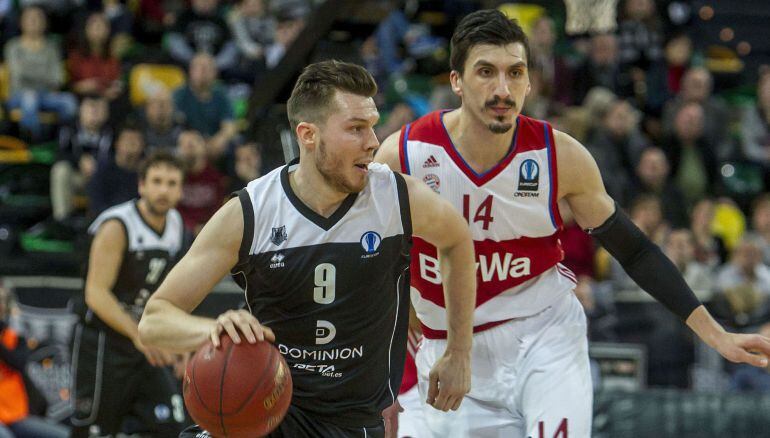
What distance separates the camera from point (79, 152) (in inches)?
475

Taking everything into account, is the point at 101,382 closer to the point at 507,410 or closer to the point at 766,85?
the point at 507,410

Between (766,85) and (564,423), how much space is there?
29.1 feet

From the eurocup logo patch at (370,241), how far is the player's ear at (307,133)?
0.40 metres

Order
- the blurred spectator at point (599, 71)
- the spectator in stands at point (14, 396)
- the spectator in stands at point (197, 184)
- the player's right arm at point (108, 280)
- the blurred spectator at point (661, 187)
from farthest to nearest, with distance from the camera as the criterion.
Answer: the blurred spectator at point (599, 71) → the blurred spectator at point (661, 187) → the spectator in stands at point (197, 184) → the spectator in stands at point (14, 396) → the player's right arm at point (108, 280)

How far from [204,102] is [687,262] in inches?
202

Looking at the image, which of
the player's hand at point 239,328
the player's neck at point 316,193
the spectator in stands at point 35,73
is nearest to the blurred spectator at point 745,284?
the player's neck at point 316,193

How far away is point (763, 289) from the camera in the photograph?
1045 cm

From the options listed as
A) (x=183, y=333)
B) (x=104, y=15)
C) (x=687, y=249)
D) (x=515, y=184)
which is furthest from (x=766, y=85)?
(x=183, y=333)

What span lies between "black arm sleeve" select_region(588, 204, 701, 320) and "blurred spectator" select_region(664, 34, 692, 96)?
8.50 metres

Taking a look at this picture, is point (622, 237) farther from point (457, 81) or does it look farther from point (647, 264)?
point (457, 81)

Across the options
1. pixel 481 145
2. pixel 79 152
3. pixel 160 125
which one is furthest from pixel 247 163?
pixel 481 145

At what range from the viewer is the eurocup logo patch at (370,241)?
4.54 metres

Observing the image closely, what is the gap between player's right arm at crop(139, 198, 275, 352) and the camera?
12.8ft

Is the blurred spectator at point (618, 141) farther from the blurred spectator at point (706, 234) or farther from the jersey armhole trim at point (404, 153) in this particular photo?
the jersey armhole trim at point (404, 153)
